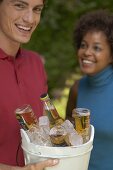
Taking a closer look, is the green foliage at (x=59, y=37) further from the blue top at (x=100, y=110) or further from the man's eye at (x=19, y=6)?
the man's eye at (x=19, y=6)

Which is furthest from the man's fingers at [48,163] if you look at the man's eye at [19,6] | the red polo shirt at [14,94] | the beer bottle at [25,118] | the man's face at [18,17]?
the man's eye at [19,6]

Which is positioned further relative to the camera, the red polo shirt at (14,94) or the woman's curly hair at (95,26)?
the woman's curly hair at (95,26)

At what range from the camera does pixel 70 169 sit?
1825mm

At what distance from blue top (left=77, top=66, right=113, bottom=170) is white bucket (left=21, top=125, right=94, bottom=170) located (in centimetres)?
61

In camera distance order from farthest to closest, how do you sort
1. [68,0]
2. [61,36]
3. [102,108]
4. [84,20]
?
[61,36] < [68,0] < [84,20] < [102,108]

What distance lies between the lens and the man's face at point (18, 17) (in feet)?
6.66

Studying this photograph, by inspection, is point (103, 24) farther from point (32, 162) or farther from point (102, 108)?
point (32, 162)

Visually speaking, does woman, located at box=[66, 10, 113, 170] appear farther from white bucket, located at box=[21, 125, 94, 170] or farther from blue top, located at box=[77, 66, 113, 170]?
white bucket, located at box=[21, 125, 94, 170]

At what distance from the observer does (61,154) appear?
1.77m

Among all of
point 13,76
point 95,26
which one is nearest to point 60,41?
point 95,26

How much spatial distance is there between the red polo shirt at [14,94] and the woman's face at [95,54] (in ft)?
1.28

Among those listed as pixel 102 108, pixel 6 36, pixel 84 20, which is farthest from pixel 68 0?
pixel 6 36

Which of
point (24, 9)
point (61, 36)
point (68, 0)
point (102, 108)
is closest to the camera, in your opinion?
point (24, 9)

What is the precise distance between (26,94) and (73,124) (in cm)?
32
